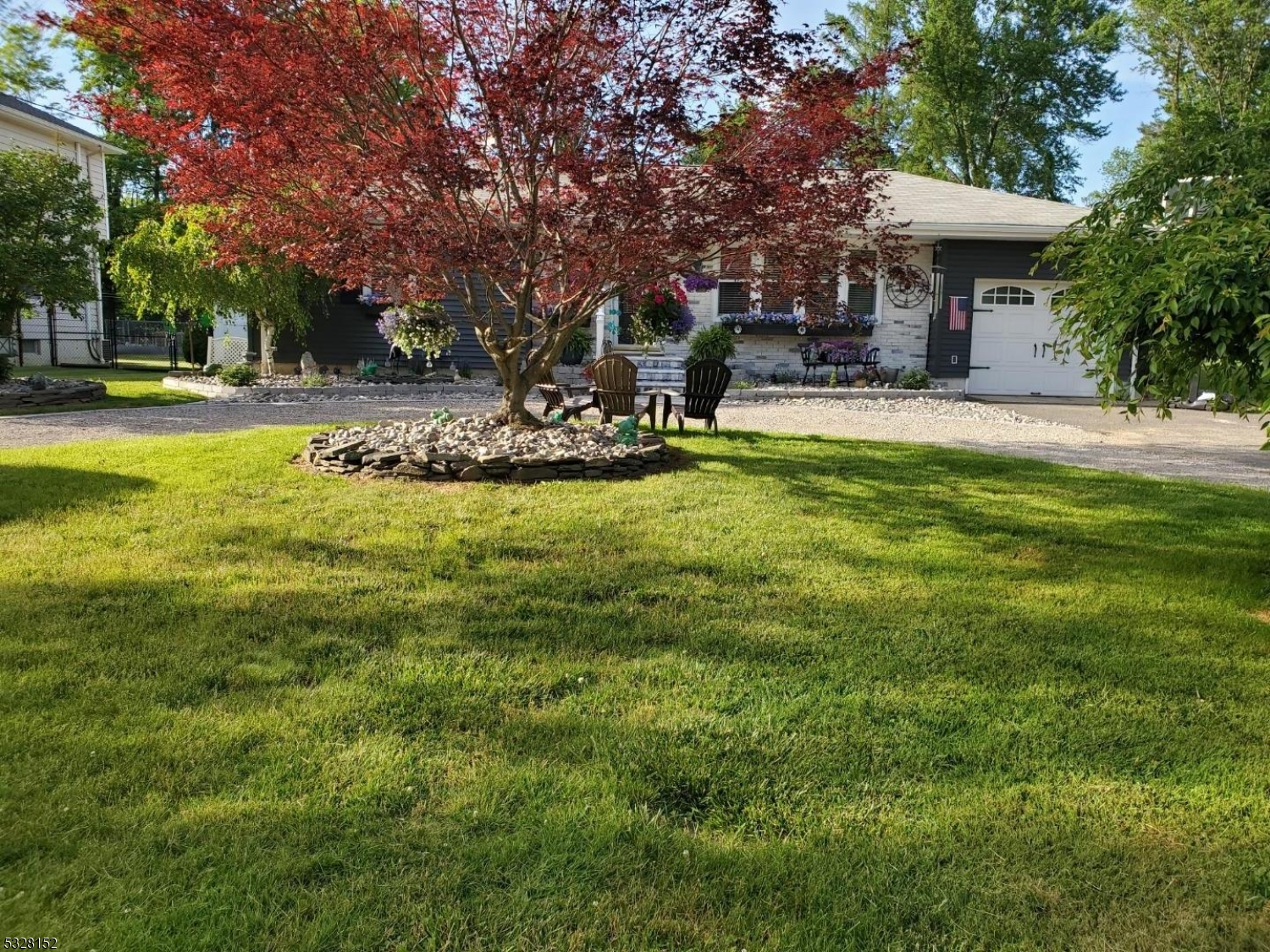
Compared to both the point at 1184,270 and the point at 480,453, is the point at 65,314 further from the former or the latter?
the point at 1184,270

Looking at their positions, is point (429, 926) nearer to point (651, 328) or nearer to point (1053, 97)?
point (651, 328)

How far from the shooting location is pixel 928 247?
53.1ft

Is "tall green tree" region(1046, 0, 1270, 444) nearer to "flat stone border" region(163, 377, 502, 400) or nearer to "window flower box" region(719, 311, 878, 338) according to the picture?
"flat stone border" region(163, 377, 502, 400)

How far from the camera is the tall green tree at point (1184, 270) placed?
10.8 feet

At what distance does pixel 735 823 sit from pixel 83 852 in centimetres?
155

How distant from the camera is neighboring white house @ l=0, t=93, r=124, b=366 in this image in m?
18.0

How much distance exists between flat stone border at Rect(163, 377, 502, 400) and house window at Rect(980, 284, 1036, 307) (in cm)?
959

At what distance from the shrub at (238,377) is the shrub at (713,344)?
7.33 meters

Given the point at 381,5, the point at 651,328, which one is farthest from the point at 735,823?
the point at 651,328

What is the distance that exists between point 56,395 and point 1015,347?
1594 centimetres

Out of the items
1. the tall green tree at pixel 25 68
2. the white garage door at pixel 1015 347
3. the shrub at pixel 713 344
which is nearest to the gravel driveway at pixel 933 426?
the shrub at pixel 713 344

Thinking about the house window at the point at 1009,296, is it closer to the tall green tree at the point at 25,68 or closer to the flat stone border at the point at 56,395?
the flat stone border at the point at 56,395

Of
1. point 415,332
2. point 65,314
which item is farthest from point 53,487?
point 65,314

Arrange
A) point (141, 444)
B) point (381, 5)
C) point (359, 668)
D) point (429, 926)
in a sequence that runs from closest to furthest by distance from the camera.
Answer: point (429, 926), point (359, 668), point (381, 5), point (141, 444)
